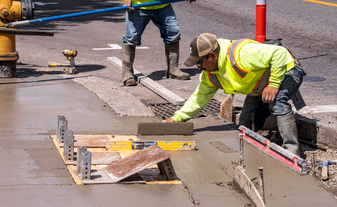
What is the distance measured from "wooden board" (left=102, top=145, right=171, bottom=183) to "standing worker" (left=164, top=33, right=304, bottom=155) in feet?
3.55

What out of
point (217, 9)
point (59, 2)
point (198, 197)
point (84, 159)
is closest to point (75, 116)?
point (84, 159)

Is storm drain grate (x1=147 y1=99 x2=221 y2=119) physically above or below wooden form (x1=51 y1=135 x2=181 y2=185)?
above

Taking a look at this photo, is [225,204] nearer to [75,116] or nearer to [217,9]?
[75,116]

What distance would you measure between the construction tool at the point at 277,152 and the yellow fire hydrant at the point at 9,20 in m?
3.81

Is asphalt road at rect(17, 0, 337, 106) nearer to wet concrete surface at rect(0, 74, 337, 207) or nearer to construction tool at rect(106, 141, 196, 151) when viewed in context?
wet concrete surface at rect(0, 74, 337, 207)

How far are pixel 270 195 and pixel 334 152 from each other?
1.50m

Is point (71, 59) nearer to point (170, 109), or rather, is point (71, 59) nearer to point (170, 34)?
point (170, 34)

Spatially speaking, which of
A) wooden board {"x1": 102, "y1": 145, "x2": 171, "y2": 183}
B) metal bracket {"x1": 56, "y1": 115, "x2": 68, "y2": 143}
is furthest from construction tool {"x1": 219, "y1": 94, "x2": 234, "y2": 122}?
metal bracket {"x1": 56, "y1": 115, "x2": 68, "y2": 143}

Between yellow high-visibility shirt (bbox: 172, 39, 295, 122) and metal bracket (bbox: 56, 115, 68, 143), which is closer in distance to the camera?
yellow high-visibility shirt (bbox: 172, 39, 295, 122)

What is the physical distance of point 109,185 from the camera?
3656 millimetres

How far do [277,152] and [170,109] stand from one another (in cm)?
193

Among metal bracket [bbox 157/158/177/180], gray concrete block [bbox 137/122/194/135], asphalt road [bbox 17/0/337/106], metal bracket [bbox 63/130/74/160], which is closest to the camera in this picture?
metal bracket [bbox 157/158/177/180]

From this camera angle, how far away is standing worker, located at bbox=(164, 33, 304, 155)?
438 cm

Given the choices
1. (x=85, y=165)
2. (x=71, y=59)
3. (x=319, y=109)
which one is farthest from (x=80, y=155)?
(x=71, y=59)
